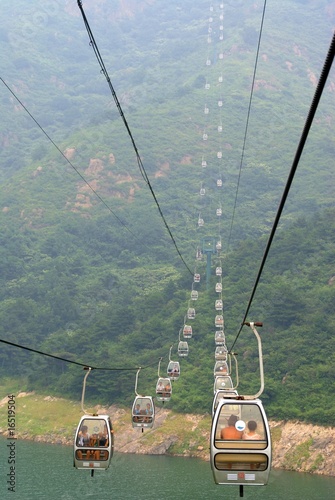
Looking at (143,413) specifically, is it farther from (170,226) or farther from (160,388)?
(170,226)

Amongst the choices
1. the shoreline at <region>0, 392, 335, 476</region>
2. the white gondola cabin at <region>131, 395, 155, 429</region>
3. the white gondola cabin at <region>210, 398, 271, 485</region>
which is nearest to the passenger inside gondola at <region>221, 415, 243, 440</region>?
the white gondola cabin at <region>210, 398, 271, 485</region>

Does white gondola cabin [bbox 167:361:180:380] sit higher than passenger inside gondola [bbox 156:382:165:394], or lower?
higher

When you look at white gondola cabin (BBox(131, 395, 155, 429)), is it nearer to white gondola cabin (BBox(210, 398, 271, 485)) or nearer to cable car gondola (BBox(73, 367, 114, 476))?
cable car gondola (BBox(73, 367, 114, 476))

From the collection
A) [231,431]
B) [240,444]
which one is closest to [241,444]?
[240,444]

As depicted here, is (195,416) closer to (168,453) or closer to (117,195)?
(168,453)

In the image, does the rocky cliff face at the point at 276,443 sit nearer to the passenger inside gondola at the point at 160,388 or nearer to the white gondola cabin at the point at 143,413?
the passenger inside gondola at the point at 160,388

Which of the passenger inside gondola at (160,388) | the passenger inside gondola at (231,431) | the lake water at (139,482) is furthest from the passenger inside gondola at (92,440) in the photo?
the lake water at (139,482)

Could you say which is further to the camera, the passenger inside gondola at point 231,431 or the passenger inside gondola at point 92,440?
the passenger inside gondola at point 92,440
